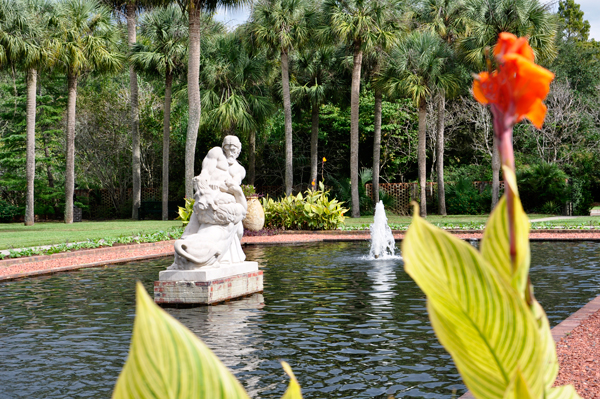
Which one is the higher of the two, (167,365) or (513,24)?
(513,24)

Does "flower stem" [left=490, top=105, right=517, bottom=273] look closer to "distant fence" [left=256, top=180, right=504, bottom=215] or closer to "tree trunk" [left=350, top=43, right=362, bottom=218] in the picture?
"tree trunk" [left=350, top=43, right=362, bottom=218]

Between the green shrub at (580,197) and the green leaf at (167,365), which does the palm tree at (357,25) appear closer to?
the green shrub at (580,197)

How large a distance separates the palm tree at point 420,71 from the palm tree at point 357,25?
3.77ft

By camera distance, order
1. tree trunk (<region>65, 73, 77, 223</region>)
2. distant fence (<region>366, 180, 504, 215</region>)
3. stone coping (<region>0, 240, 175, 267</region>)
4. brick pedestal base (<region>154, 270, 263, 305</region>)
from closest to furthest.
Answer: brick pedestal base (<region>154, 270, 263, 305</region>), stone coping (<region>0, 240, 175, 267</region>), tree trunk (<region>65, 73, 77, 223</region>), distant fence (<region>366, 180, 504, 215</region>)

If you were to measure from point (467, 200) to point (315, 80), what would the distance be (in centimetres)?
966

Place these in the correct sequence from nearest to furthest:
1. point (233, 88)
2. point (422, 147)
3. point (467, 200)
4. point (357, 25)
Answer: point (357, 25) < point (422, 147) < point (467, 200) < point (233, 88)

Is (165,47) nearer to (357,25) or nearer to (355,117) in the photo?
(357,25)

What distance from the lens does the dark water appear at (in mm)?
5168

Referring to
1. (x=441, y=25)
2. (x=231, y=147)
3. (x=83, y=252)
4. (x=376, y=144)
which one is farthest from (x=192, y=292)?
(x=441, y=25)

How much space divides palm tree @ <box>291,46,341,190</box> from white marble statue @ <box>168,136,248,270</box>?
78.0 ft

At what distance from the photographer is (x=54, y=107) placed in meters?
36.7

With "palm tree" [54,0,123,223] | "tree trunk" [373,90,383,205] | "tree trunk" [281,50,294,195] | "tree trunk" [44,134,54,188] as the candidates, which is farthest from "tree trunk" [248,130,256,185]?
"tree trunk" [44,134,54,188]

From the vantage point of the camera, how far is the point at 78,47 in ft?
91.7

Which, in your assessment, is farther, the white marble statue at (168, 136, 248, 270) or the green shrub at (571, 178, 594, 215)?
the green shrub at (571, 178, 594, 215)
